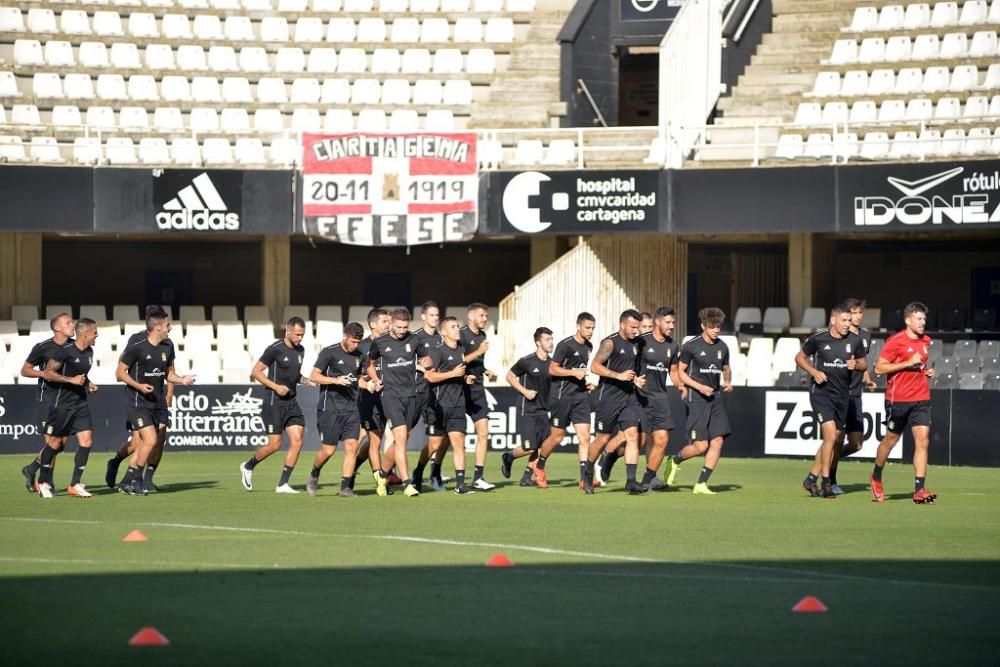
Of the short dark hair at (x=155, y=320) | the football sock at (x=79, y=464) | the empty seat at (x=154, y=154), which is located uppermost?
the empty seat at (x=154, y=154)

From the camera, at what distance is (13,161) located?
3106cm

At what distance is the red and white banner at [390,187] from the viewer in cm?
3062

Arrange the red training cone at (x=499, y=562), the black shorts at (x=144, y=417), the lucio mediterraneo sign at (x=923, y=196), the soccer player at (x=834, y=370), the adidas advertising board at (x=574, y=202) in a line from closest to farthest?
the red training cone at (x=499, y=562)
the soccer player at (x=834, y=370)
the black shorts at (x=144, y=417)
the lucio mediterraneo sign at (x=923, y=196)
the adidas advertising board at (x=574, y=202)

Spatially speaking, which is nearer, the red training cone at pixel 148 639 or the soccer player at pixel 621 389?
the red training cone at pixel 148 639

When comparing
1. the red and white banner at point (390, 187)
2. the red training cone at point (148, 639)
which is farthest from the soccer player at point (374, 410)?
the red and white banner at point (390, 187)

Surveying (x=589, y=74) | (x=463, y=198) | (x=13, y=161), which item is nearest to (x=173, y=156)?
(x=13, y=161)

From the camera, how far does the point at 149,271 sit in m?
38.8

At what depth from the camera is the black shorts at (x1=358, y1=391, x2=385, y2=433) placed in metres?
19.0

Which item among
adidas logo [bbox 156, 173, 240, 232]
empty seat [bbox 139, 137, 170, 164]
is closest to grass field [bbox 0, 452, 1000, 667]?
adidas logo [bbox 156, 173, 240, 232]

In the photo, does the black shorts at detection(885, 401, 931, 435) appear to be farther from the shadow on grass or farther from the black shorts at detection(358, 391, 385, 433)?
the black shorts at detection(358, 391, 385, 433)

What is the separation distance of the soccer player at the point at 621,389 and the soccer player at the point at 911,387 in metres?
2.86

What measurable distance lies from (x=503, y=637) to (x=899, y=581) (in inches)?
146

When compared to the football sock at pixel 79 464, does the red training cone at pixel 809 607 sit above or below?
below

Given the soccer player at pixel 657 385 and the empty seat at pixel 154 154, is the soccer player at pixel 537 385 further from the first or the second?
the empty seat at pixel 154 154
